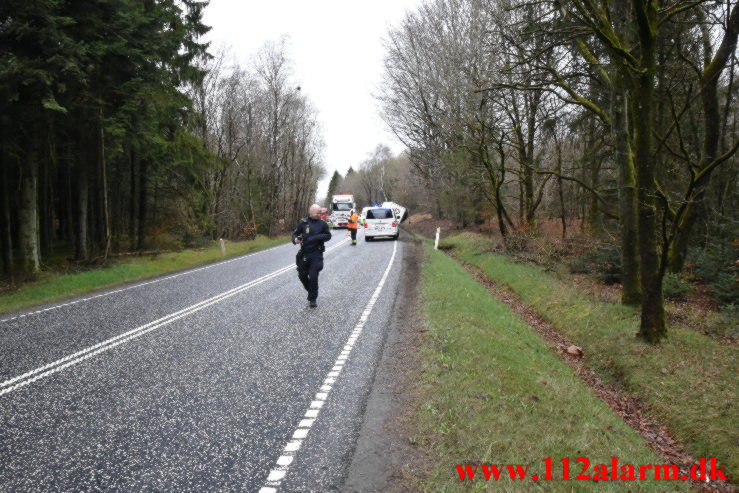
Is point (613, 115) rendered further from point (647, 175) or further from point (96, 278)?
point (96, 278)

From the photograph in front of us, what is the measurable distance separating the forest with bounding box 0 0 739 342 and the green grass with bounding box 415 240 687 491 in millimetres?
2787

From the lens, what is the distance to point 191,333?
24.4 feet

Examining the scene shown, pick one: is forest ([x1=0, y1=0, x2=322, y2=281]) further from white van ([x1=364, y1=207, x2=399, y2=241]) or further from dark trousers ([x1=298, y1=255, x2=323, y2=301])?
white van ([x1=364, y1=207, x2=399, y2=241])

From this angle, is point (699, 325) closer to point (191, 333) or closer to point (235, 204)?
point (191, 333)

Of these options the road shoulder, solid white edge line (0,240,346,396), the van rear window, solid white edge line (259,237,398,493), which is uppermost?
the van rear window

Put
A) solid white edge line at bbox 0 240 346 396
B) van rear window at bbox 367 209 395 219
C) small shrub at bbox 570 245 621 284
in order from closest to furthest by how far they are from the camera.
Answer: solid white edge line at bbox 0 240 346 396
small shrub at bbox 570 245 621 284
van rear window at bbox 367 209 395 219

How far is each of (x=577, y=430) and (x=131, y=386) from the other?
15.7 feet

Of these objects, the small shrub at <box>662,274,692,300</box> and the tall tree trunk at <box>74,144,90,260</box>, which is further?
the tall tree trunk at <box>74,144,90,260</box>

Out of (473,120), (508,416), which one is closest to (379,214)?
(473,120)

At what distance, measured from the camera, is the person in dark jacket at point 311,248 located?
9.70m

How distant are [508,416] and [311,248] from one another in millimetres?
6011

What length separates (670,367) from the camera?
6938 millimetres

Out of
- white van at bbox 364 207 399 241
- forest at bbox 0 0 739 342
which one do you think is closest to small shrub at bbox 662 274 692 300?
forest at bbox 0 0 739 342

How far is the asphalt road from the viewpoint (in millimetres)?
3516
